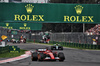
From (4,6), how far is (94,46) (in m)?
14.1

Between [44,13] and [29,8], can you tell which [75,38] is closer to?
[44,13]

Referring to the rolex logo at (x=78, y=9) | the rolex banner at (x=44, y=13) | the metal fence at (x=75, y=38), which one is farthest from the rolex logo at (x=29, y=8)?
the metal fence at (x=75, y=38)

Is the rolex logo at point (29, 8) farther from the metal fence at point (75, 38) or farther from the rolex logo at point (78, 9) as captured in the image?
the metal fence at point (75, 38)

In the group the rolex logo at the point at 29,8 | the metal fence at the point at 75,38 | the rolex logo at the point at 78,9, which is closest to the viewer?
the rolex logo at the point at 29,8

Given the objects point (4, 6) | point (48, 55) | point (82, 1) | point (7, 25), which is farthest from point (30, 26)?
point (48, 55)

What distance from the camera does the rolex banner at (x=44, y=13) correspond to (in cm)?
2688

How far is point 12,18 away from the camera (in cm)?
2708

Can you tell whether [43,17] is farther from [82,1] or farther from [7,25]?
[82,1]

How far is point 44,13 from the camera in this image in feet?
89.1

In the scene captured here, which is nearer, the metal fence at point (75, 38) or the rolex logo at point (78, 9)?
the rolex logo at point (78, 9)

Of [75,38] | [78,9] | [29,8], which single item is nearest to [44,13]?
[29,8]

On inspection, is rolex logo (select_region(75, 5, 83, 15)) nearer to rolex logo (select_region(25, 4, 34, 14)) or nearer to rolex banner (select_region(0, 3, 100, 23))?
rolex banner (select_region(0, 3, 100, 23))

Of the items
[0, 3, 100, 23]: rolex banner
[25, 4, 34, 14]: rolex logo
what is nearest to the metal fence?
[0, 3, 100, 23]: rolex banner

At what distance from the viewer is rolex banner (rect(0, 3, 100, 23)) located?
26881 millimetres
